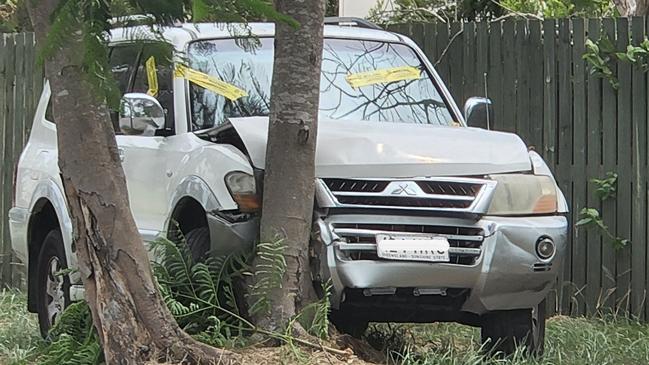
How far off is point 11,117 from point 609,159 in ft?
17.9

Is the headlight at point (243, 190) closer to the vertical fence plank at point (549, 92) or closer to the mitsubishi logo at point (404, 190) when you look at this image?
the mitsubishi logo at point (404, 190)

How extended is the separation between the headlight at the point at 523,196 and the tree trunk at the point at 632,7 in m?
5.01

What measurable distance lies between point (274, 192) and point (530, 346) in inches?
65.2

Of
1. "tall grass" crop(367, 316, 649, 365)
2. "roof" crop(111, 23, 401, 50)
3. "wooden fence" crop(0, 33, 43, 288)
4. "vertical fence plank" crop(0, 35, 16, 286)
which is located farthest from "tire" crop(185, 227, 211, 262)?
"vertical fence plank" crop(0, 35, 16, 286)

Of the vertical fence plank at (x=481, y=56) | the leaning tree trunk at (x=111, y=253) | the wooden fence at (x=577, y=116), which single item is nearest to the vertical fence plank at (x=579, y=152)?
the wooden fence at (x=577, y=116)

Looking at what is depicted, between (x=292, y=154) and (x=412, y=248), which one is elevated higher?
(x=292, y=154)

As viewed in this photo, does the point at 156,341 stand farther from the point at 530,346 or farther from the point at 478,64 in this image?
the point at 478,64

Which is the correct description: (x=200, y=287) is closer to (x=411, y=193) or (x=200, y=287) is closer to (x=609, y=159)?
(x=411, y=193)

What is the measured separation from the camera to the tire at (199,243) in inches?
204

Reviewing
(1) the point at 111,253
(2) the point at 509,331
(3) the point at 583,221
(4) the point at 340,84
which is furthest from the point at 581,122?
(1) the point at 111,253

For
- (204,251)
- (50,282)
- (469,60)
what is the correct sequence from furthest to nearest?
1. (469,60)
2. (50,282)
3. (204,251)

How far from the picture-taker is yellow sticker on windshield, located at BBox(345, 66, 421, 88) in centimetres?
639

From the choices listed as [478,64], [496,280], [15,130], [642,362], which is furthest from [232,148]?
[15,130]

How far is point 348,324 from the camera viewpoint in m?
5.61
